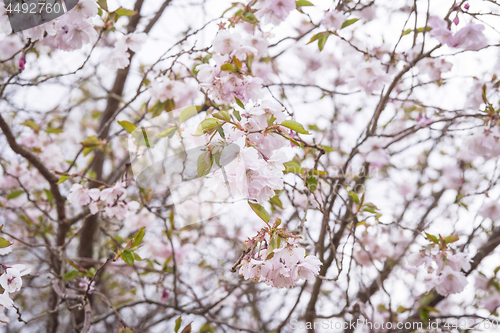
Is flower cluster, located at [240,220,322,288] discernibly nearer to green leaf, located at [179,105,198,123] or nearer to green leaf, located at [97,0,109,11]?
green leaf, located at [179,105,198,123]

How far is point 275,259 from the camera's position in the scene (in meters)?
0.93

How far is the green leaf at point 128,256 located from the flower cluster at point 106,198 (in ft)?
1.40

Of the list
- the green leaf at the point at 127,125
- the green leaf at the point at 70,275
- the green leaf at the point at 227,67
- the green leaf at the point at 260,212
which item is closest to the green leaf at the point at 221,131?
the green leaf at the point at 260,212

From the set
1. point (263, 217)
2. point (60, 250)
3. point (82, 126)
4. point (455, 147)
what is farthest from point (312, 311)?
point (82, 126)

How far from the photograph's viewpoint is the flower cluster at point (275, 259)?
911 mm

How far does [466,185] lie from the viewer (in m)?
3.26

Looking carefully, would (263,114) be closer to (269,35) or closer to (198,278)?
(269,35)

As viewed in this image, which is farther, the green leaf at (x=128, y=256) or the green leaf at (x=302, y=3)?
the green leaf at (x=302, y=3)

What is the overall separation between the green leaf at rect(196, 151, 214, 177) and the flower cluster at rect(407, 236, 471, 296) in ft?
3.44

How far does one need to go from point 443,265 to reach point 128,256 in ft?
4.34

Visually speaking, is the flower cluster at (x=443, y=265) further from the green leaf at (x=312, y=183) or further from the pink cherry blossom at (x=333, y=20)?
the pink cherry blossom at (x=333, y=20)

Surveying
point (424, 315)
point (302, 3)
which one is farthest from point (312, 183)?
point (424, 315)

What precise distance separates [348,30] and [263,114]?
5.22 feet

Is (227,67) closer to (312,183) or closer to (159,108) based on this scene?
(312,183)
